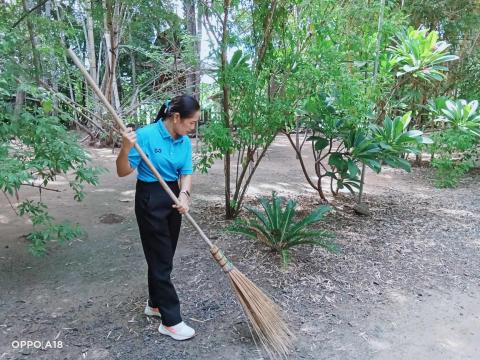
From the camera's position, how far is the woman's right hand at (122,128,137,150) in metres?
1.88

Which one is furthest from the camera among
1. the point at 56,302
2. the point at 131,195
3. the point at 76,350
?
the point at 131,195

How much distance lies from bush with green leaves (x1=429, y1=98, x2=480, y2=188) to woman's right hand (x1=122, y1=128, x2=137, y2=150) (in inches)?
183

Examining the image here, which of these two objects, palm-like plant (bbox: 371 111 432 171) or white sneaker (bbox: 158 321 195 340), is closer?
white sneaker (bbox: 158 321 195 340)

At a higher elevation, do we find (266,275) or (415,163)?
(415,163)

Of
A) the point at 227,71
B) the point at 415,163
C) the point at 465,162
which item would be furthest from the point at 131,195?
the point at 415,163

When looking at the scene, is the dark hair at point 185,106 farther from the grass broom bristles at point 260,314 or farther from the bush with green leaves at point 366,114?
the bush with green leaves at point 366,114

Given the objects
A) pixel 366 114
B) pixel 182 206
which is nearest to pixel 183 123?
pixel 182 206

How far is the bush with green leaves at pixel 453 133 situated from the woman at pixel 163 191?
4378 mm

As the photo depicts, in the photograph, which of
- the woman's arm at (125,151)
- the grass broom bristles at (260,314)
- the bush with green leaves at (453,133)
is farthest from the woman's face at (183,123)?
the bush with green leaves at (453,133)

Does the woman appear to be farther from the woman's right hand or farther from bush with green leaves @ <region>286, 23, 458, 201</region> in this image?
bush with green leaves @ <region>286, 23, 458, 201</region>

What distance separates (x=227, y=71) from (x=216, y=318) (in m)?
1.94

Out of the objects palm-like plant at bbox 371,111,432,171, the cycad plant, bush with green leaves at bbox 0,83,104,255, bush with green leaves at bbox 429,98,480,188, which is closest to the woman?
bush with green leaves at bbox 0,83,104,255

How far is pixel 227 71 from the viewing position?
330 centimetres

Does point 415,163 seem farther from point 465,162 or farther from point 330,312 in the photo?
point 330,312
